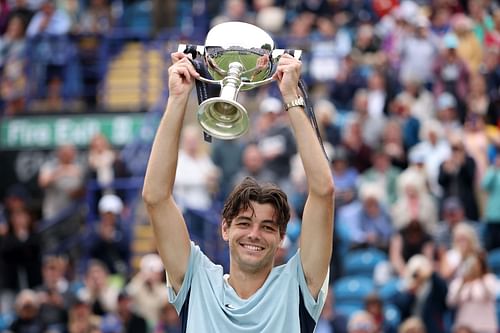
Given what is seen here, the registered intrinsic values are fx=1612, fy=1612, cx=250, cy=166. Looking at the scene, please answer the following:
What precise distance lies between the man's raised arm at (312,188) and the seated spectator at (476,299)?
21.7 ft

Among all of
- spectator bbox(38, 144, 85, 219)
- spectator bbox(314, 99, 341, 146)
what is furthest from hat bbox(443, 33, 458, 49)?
spectator bbox(38, 144, 85, 219)

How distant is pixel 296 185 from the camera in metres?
14.6

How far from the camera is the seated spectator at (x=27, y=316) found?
45.4 ft

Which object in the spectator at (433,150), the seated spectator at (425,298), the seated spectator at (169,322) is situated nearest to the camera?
the seated spectator at (425,298)

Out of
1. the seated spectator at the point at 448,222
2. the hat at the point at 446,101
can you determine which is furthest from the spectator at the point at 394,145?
the seated spectator at the point at 448,222

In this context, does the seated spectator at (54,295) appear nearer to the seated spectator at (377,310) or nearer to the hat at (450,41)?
the seated spectator at (377,310)

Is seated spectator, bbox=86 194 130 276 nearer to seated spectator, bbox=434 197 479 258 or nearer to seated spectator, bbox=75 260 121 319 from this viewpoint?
seated spectator, bbox=75 260 121 319

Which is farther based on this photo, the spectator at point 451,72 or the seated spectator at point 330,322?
the spectator at point 451,72

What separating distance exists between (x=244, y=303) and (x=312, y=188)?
49 cm

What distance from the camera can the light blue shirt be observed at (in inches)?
231

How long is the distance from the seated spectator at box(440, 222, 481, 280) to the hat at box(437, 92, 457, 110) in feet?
9.76

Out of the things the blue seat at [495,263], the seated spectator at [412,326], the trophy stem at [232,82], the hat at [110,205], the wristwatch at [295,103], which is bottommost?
the wristwatch at [295,103]

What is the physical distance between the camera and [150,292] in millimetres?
13812

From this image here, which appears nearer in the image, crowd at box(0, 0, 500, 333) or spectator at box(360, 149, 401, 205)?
crowd at box(0, 0, 500, 333)
